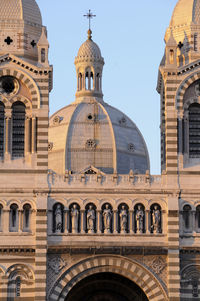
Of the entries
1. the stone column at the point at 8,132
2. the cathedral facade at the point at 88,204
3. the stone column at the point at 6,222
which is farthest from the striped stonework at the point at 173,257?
the stone column at the point at 8,132

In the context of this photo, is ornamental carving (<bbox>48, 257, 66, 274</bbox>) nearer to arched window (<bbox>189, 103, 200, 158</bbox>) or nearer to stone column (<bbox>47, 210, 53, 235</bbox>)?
stone column (<bbox>47, 210, 53, 235</bbox>)

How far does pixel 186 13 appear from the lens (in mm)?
55062

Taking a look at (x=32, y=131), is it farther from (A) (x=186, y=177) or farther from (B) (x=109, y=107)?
(B) (x=109, y=107)

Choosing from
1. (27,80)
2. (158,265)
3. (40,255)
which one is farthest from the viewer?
(27,80)

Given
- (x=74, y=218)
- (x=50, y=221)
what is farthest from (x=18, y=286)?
(x=74, y=218)

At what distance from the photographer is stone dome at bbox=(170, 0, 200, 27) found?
54688 mm

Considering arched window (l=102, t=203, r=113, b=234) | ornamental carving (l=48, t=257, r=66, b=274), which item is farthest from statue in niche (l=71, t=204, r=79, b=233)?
ornamental carving (l=48, t=257, r=66, b=274)

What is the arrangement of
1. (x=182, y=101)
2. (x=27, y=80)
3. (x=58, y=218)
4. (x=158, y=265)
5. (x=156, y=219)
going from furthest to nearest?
(x=182, y=101) < (x=27, y=80) < (x=156, y=219) < (x=58, y=218) < (x=158, y=265)

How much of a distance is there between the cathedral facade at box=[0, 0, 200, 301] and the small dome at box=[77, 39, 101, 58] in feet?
75.7

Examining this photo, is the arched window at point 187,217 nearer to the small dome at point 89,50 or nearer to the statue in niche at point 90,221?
the statue in niche at point 90,221

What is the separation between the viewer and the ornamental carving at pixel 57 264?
5125cm

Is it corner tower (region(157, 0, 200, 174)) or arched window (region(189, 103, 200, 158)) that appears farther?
arched window (region(189, 103, 200, 158))

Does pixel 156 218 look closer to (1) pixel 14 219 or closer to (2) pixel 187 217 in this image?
(2) pixel 187 217

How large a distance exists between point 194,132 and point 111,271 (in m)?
7.58
